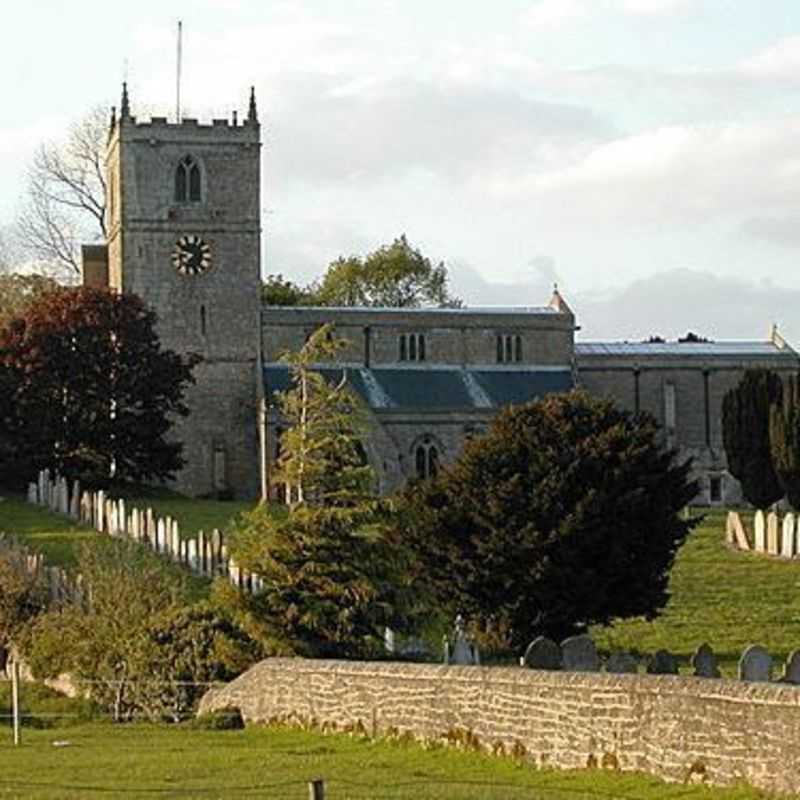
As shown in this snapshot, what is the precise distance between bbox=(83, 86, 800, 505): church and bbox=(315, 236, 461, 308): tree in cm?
1681

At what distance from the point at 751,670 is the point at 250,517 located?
13714 millimetres

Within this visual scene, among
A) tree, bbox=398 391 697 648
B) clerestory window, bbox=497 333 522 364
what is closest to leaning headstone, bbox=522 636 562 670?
tree, bbox=398 391 697 648

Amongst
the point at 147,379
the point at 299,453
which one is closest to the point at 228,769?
the point at 299,453

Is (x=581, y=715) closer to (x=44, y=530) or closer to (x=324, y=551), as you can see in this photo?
(x=324, y=551)

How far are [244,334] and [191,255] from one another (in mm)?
3397

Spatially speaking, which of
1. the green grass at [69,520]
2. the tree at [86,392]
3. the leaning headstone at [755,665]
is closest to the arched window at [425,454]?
the tree at [86,392]

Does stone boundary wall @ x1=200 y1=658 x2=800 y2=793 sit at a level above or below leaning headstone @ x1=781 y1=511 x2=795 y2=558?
below

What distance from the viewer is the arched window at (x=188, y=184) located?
287ft

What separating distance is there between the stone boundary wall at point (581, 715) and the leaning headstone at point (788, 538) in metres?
27.4

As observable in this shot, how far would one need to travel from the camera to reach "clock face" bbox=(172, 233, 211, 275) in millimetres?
87250

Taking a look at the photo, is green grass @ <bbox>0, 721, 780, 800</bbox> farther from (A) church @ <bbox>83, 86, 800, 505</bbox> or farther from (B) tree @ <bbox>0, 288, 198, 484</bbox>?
(A) church @ <bbox>83, 86, 800, 505</bbox>

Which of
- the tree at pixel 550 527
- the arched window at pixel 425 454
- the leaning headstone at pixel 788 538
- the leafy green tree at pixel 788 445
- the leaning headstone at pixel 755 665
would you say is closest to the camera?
the leaning headstone at pixel 755 665

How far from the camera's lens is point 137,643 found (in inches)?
1448

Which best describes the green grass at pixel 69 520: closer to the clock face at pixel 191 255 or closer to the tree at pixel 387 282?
the clock face at pixel 191 255
